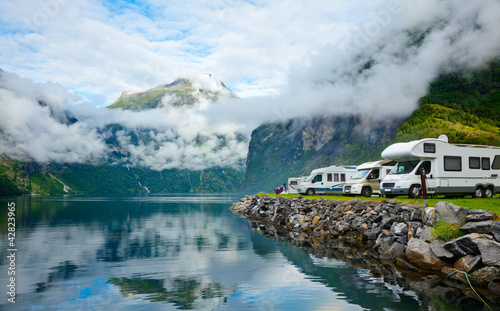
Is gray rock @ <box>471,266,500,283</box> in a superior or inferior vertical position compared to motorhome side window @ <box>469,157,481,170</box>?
inferior

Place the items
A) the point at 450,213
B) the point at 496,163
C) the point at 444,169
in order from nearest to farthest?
the point at 450,213 → the point at 444,169 → the point at 496,163

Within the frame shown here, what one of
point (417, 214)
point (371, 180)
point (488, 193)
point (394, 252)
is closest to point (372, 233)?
point (417, 214)

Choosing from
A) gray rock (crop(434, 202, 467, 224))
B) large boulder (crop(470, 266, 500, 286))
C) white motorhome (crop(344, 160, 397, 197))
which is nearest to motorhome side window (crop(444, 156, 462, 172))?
white motorhome (crop(344, 160, 397, 197))

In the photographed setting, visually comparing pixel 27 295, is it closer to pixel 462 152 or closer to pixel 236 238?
pixel 236 238

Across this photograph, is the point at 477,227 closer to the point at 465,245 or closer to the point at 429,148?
the point at 465,245

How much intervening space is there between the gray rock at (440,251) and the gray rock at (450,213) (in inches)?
50.2

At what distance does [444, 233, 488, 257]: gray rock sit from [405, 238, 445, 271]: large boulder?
90cm

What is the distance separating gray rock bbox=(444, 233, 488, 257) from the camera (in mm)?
14255

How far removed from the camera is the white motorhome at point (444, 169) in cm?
2641

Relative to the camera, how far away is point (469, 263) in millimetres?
14117

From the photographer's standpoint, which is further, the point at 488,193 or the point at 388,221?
the point at 488,193

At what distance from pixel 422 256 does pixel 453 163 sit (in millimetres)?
13398

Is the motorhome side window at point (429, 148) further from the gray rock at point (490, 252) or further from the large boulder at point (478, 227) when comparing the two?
the gray rock at point (490, 252)

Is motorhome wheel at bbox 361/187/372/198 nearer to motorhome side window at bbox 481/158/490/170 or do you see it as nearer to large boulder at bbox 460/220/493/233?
motorhome side window at bbox 481/158/490/170
